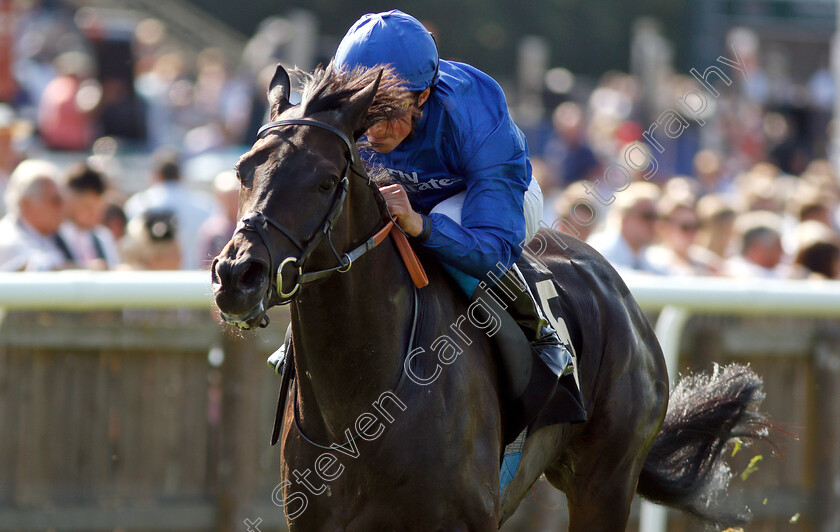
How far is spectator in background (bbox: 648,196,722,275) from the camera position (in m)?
7.63

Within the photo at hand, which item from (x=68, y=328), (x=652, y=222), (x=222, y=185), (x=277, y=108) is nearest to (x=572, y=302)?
(x=277, y=108)

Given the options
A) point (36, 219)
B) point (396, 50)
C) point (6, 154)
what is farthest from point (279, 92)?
point (6, 154)

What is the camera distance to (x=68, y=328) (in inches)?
194

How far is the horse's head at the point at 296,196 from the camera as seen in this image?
8.44 ft

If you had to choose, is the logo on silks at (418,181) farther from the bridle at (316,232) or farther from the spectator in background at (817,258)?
the spectator in background at (817,258)

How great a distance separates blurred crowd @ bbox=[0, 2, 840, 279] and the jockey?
70 centimetres

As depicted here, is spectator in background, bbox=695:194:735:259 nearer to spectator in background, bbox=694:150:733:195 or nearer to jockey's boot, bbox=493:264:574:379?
spectator in background, bbox=694:150:733:195

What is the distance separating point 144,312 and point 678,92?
14.9 metres

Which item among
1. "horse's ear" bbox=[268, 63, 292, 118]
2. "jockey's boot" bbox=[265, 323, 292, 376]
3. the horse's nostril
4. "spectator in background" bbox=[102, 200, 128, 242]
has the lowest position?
"spectator in background" bbox=[102, 200, 128, 242]

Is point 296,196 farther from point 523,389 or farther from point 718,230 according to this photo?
point 718,230

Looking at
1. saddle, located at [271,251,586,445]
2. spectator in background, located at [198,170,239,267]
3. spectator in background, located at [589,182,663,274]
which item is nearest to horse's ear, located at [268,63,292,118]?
saddle, located at [271,251,586,445]

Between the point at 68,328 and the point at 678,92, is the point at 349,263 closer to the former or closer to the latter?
the point at 68,328

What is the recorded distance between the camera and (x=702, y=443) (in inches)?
176

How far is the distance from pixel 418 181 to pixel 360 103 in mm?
617
